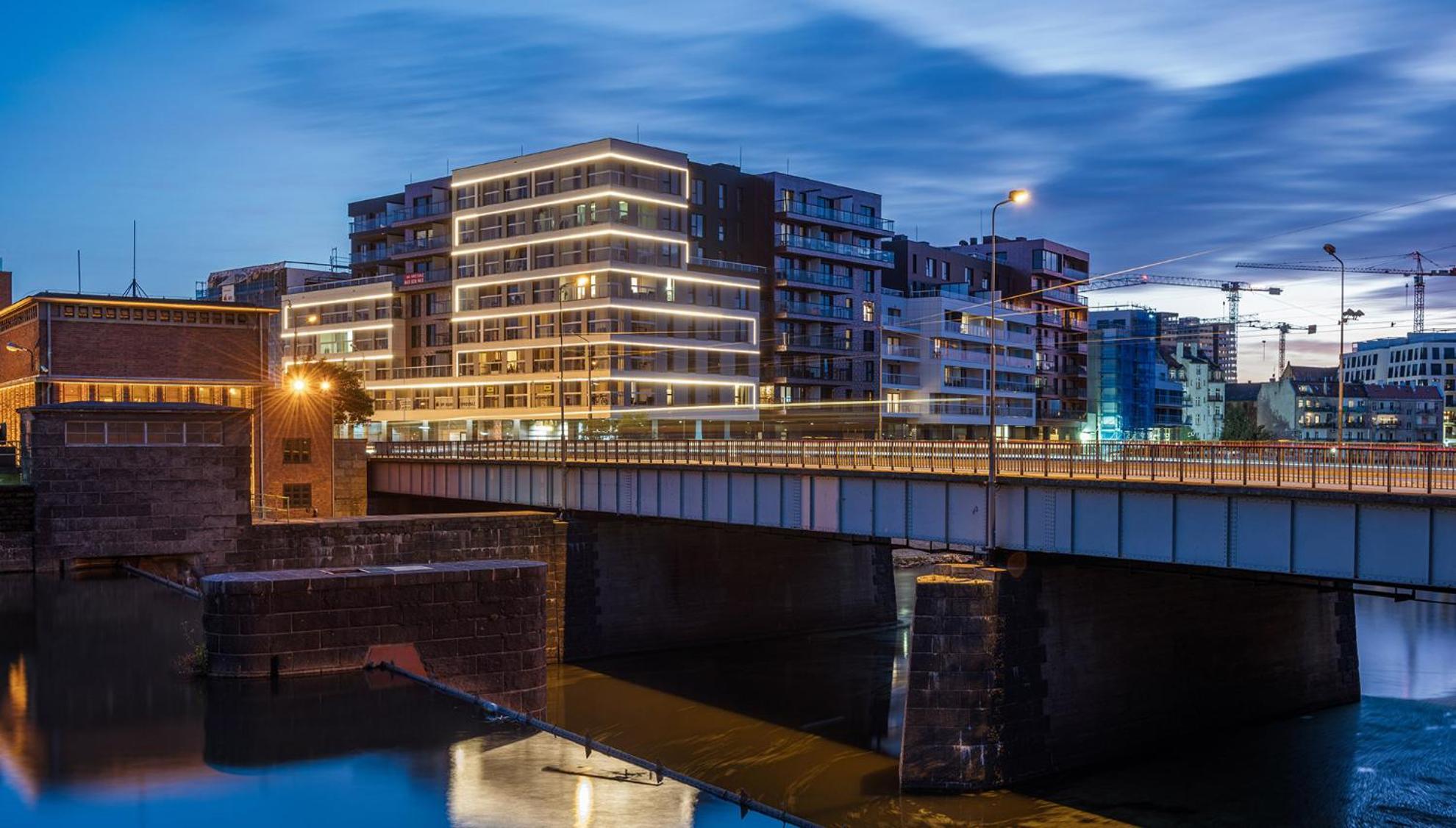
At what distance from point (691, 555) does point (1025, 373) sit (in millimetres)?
80621

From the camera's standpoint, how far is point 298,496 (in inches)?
2662

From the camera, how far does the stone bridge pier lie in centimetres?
3375

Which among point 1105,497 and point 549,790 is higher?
point 1105,497

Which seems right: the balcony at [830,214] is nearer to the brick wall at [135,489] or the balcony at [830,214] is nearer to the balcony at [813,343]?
the balcony at [813,343]

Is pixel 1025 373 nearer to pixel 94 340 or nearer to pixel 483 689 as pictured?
pixel 94 340

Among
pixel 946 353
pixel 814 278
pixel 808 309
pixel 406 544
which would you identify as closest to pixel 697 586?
pixel 406 544

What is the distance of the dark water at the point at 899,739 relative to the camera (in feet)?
108

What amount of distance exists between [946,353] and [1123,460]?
282 feet

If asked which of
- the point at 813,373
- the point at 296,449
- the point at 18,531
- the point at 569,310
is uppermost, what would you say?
the point at 569,310

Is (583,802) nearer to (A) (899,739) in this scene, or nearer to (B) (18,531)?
(A) (899,739)

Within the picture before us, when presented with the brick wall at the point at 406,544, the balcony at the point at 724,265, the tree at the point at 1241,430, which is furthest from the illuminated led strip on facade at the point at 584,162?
the tree at the point at 1241,430

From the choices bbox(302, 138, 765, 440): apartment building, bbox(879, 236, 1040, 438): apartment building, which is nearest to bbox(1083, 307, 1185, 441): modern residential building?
bbox(879, 236, 1040, 438): apartment building

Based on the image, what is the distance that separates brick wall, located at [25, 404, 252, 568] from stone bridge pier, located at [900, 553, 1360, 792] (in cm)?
2899

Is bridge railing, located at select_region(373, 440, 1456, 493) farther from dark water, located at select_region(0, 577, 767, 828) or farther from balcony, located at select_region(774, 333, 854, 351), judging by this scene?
balcony, located at select_region(774, 333, 854, 351)
